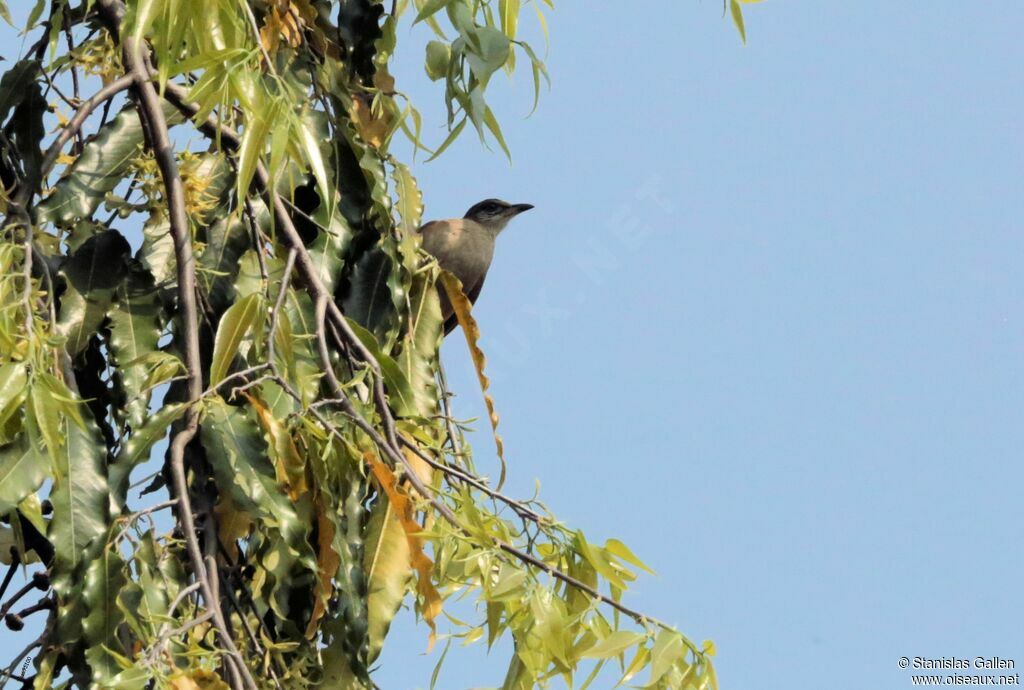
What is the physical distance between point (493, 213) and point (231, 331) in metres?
3.98

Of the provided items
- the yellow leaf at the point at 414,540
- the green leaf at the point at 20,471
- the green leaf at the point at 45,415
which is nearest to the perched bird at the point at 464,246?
the yellow leaf at the point at 414,540

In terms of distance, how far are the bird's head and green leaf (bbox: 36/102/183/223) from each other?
339 centimetres

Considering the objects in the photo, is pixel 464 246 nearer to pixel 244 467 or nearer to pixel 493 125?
pixel 493 125

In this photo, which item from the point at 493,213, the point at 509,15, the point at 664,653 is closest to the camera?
the point at 664,653

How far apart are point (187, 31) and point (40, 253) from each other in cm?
79

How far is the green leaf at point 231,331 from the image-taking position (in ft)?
8.45

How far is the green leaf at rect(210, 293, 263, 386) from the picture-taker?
8.45 ft

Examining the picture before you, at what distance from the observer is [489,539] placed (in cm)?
270

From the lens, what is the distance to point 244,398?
2783 mm

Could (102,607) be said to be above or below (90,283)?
below

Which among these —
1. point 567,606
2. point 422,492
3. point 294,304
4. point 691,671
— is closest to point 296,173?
point 294,304

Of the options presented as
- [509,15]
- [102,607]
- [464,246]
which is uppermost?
[464,246]

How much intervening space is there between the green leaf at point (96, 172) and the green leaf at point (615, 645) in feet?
4.02

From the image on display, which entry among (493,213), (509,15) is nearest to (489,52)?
(509,15)
